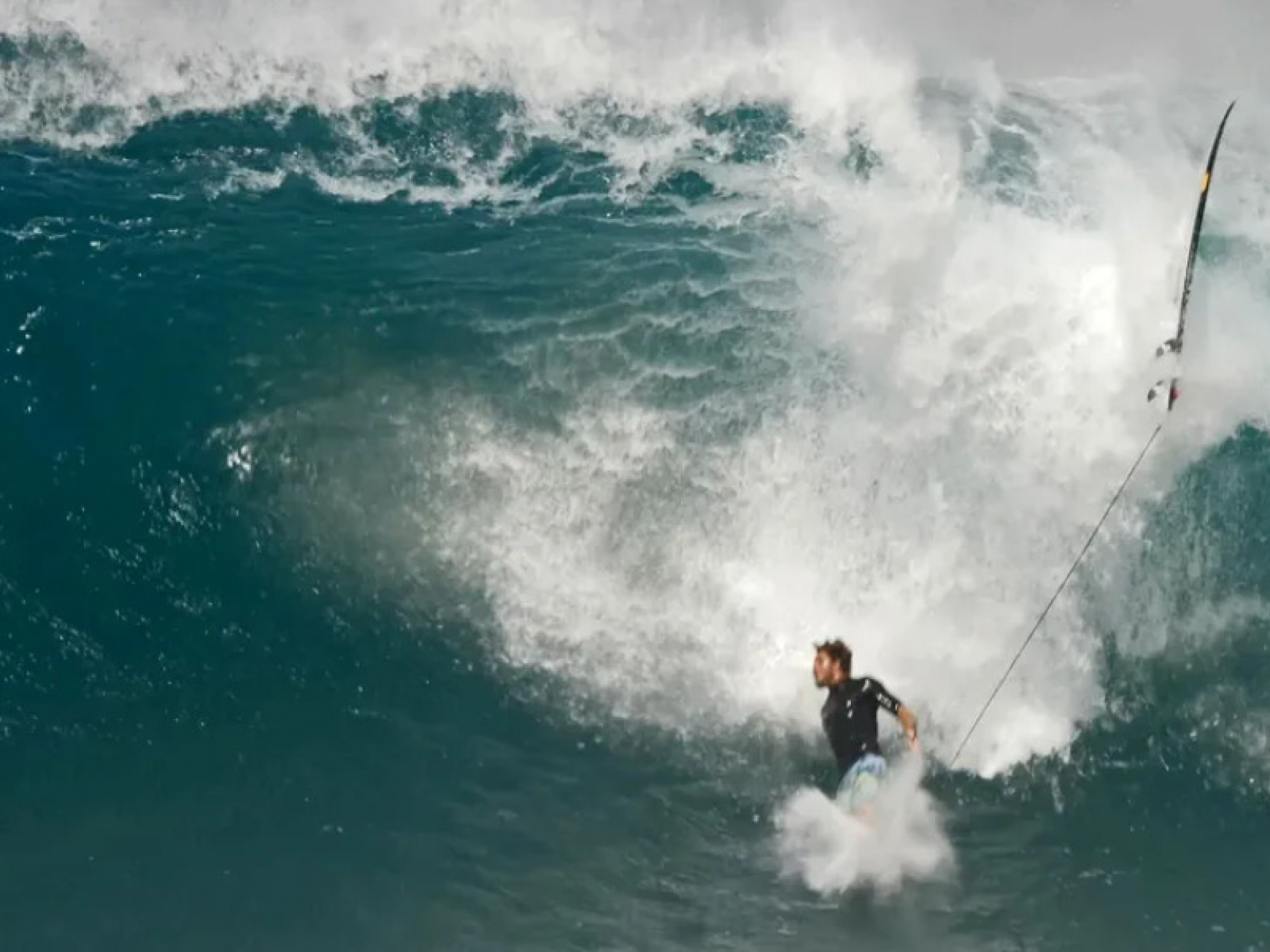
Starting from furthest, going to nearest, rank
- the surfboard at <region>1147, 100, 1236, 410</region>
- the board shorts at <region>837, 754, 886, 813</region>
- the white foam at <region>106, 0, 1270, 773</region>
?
the surfboard at <region>1147, 100, 1236, 410</region>
the white foam at <region>106, 0, 1270, 773</region>
the board shorts at <region>837, 754, 886, 813</region>

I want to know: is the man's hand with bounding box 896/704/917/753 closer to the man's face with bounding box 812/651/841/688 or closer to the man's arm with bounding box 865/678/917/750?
the man's arm with bounding box 865/678/917/750

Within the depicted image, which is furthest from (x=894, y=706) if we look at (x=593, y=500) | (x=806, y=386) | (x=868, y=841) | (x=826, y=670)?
(x=806, y=386)

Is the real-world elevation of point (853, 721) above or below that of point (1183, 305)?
below

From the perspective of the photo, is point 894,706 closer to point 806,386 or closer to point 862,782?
point 862,782

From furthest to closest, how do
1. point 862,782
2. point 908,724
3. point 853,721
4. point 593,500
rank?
point 593,500, point 853,721, point 862,782, point 908,724

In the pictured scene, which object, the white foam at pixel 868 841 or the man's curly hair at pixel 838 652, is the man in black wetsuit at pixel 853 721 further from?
the white foam at pixel 868 841

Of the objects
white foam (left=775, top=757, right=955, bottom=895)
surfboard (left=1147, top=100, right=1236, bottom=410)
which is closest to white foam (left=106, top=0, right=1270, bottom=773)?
surfboard (left=1147, top=100, right=1236, bottom=410)
